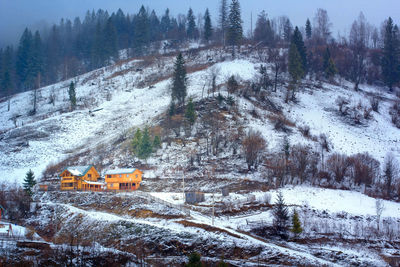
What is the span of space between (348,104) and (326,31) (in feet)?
173

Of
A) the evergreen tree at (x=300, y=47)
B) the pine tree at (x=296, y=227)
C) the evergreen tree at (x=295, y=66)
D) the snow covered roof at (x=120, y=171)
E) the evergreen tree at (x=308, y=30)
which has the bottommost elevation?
the pine tree at (x=296, y=227)

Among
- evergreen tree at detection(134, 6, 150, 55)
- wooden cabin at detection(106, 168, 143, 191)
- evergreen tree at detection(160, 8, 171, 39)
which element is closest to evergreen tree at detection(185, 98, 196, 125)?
wooden cabin at detection(106, 168, 143, 191)

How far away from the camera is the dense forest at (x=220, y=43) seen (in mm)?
89812

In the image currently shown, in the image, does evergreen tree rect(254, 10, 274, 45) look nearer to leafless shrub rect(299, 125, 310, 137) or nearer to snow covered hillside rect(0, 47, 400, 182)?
snow covered hillside rect(0, 47, 400, 182)

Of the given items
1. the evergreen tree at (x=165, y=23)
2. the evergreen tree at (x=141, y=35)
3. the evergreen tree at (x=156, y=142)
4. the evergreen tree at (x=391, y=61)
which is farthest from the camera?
Result: the evergreen tree at (x=165, y=23)

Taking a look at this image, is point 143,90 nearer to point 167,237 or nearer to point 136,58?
point 136,58

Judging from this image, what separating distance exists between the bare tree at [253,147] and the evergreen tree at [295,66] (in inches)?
952

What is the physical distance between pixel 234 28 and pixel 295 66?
90.7 feet

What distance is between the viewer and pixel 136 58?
111m

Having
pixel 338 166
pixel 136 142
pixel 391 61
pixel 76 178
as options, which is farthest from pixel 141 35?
pixel 338 166

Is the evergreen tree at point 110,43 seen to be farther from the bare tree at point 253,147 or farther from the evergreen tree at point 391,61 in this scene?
the evergreen tree at point 391,61

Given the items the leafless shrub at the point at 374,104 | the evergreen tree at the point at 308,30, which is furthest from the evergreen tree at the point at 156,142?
the evergreen tree at the point at 308,30

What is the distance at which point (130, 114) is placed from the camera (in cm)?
7756

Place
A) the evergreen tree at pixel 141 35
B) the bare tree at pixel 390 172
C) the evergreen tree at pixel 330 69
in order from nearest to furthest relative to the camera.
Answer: the bare tree at pixel 390 172 → the evergreen tree at pixel 330 69 → the evergreen tree at pixel 141 35
